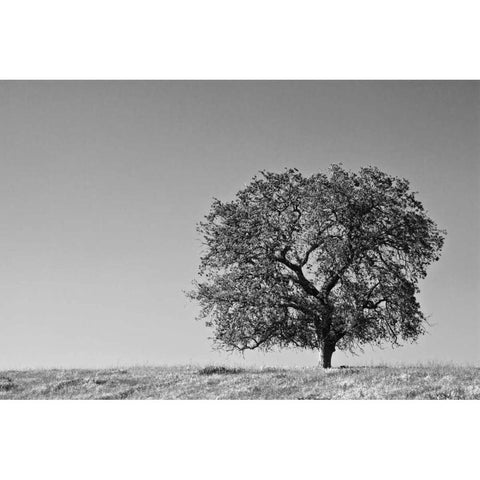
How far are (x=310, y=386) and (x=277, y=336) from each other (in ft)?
22.6

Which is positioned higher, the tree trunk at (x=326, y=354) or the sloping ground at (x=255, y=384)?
the tree trunk at (x=326, y=354)

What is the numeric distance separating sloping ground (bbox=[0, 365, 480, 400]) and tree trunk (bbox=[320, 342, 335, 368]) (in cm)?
201

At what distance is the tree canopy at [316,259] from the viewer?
32.2 m

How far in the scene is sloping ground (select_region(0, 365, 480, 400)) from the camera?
24.4m

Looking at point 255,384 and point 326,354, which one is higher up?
point 326,354

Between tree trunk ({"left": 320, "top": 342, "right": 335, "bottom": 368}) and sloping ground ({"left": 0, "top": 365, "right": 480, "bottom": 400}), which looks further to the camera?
tree trunk ({"left": 320, "top": 342, "right": 335, "bottom": 368})

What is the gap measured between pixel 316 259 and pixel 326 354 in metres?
4.23

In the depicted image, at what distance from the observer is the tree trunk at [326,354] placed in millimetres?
32344

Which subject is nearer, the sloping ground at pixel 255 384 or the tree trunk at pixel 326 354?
the sloping ground at pixel 255 384

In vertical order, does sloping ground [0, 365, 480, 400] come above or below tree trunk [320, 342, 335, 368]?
below

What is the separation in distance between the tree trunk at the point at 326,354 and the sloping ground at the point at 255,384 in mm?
2007

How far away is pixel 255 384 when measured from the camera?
2620 centimetres
